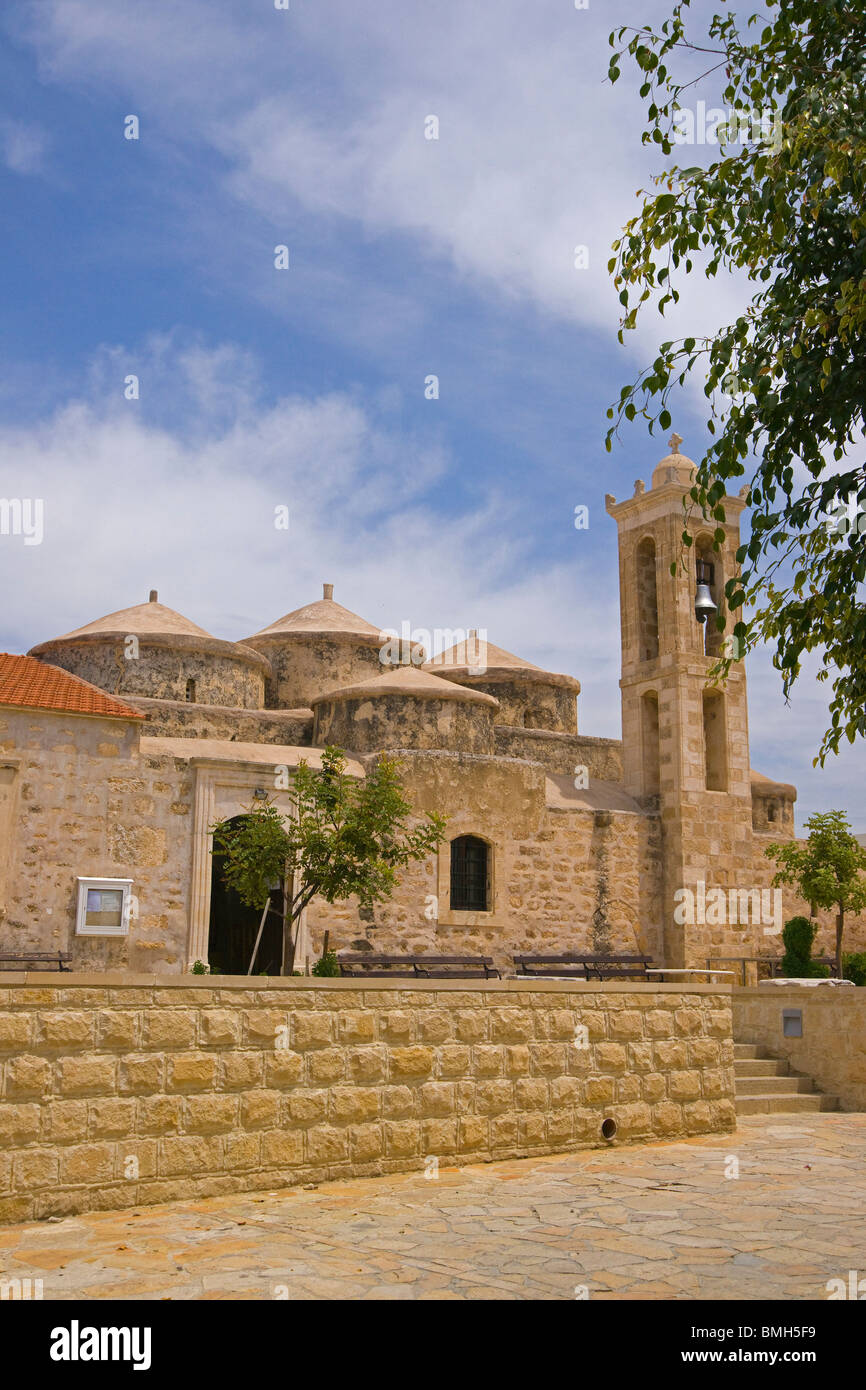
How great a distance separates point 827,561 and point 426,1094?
3535 mm

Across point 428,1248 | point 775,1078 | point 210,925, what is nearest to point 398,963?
point 210,925

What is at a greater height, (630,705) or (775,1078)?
(630,705)

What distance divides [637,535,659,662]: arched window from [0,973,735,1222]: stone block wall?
12.2 metres

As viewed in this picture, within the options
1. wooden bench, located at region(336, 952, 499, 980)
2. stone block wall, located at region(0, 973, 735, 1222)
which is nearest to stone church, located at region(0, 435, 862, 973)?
wooden bench, located at region(336, 952, 499, 980)

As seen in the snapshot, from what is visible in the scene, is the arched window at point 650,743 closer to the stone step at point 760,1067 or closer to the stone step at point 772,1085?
the stone step at point 760,1067

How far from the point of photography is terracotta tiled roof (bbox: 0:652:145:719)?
13.1 metres

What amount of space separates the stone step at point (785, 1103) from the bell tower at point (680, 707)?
8272 mm

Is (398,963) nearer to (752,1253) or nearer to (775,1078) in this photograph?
(775,1078)

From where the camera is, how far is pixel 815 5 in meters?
4.91

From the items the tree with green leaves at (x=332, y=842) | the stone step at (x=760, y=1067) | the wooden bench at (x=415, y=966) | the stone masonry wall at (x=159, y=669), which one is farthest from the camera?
the stone masonry wall at (x=159, y=669)

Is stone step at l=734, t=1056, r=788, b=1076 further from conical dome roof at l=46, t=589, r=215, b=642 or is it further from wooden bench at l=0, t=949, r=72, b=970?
conical dome roof at l=46, t=589, r=215, b=642

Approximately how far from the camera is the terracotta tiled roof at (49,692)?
1309cm

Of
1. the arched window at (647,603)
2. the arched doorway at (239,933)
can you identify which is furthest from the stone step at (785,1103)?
the arched window at (647,603)

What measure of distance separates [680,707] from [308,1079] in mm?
13425
